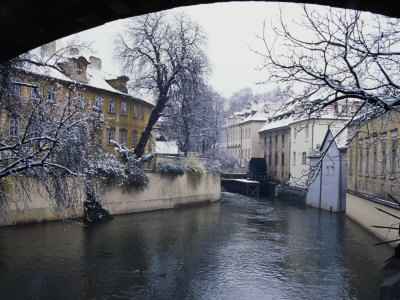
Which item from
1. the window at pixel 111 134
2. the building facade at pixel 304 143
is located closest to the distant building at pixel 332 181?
the building facade at pixel 304 143

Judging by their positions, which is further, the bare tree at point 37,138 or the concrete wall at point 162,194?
the concrete wall at point 162,194

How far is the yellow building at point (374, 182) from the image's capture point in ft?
46.0

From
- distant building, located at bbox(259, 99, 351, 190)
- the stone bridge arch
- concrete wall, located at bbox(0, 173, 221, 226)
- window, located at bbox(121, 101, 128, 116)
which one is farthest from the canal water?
distant building, located at bbox(259, 99, 351, 190)

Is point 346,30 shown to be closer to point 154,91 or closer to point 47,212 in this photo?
point 47,212


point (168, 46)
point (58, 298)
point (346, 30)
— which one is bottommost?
point (58, 298)

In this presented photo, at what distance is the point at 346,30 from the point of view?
5.21 meters

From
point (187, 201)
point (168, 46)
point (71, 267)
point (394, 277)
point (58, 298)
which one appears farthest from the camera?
point (187, 201)

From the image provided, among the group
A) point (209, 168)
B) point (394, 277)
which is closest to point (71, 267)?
point (394, 277)

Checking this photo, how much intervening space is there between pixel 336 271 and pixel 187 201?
15.6m

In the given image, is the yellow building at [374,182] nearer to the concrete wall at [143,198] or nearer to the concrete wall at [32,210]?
the concrete wall at [143,198]

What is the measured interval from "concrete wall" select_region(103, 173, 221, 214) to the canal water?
6.37 feet

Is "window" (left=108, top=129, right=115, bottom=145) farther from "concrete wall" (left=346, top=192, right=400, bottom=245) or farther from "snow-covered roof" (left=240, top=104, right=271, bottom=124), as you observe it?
"snow-covered roof" (left=240, top=104, right=271, bottom=124)

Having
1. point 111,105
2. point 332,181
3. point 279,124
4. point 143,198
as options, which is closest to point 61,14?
point 143,198

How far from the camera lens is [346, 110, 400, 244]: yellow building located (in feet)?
46.0
